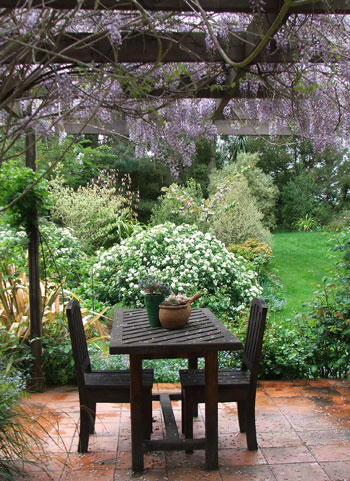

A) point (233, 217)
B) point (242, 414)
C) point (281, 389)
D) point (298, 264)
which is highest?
point (233, 217)

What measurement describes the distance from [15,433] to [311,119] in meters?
3.47

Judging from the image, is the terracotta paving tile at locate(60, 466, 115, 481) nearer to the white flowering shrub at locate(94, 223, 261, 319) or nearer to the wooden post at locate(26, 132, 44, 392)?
the wooden post at locate(26, 132, 44, 392)

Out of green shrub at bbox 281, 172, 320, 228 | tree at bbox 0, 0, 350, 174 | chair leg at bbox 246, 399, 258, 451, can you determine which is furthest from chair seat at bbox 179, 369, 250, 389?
green shrub at bbox 281, 172, 320, 228

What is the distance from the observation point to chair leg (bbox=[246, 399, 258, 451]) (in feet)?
9.11

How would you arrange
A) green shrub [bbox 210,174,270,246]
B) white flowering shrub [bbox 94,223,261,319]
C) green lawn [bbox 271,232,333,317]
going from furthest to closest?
green shrub [bbox 210,174,270,246] < green lawn [bbox 271,232,333,317] < white flowering shrub [bbox 94,223,261,319]

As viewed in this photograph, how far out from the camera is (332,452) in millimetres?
2754

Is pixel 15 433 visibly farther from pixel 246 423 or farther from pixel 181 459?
pixel 246 423

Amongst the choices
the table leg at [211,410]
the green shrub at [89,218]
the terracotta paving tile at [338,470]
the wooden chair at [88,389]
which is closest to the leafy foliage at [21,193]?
the wooden chair at [88,389]

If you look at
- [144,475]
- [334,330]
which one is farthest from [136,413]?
[334,330]

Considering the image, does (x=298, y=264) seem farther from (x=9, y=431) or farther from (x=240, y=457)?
(x=9, y=431)

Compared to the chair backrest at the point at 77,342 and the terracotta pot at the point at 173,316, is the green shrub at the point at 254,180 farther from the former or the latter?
the terracotta pot at the point at 173,316

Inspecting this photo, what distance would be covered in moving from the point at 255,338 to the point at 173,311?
0.48m

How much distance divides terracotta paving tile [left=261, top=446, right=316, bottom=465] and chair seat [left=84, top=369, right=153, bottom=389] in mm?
711

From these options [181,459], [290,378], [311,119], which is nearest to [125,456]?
[181,459]
